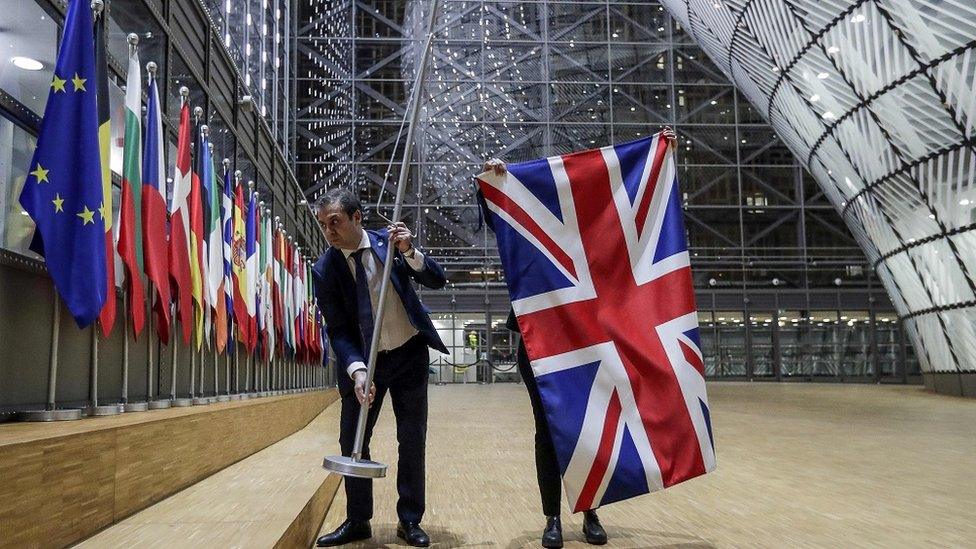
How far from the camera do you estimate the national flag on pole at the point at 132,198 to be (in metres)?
4.79

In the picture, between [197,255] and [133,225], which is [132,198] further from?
[197,255]

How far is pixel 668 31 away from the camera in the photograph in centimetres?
3375

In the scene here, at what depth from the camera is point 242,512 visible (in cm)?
341

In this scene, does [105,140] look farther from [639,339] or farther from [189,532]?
[639,339]

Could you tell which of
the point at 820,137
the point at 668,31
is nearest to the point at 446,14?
the point at 668,31

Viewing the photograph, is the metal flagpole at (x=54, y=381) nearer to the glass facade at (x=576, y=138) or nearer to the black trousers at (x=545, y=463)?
the black trousers at (x=545, y=463)

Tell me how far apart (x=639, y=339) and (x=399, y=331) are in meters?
1.05

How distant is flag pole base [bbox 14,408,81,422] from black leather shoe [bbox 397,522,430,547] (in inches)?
63.0

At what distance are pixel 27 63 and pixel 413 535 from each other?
2843 millimetres

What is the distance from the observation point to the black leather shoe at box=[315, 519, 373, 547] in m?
3.62

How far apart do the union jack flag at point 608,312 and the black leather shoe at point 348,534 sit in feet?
3.06

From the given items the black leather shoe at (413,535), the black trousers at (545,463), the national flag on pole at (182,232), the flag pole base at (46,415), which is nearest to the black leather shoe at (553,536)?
the black trousers at (545,463)

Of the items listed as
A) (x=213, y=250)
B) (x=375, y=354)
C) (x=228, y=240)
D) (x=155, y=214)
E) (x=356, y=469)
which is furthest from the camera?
(x=228, y=240)

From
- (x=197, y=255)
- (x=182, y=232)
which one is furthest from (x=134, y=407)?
(x=197, y=255)
